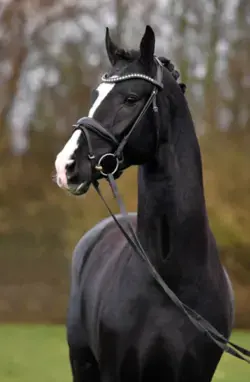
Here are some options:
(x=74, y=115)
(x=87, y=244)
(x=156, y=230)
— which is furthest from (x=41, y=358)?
(x=156, y=230)

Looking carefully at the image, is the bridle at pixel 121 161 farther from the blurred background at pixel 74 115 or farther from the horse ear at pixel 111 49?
the blurred background at pixel 74 115

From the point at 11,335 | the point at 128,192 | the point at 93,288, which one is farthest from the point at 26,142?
the point at 93,288

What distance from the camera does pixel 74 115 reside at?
33.6 ft

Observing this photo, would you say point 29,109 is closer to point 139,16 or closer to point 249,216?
point 139,16

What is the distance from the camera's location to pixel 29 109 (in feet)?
34.3

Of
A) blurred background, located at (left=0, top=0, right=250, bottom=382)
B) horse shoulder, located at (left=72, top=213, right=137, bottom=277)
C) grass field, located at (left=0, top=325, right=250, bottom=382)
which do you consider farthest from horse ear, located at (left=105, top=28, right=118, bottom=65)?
blurred background, located at (left=0, top=0, right=250, bottom=382)

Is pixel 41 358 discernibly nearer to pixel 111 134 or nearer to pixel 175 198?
pixel 175 198

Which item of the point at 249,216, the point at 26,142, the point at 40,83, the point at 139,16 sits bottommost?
the point at 249,216

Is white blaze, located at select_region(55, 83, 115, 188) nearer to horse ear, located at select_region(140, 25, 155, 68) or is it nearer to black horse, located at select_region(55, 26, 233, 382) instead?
black horse, located at select_region(55, 26, 233, 382)

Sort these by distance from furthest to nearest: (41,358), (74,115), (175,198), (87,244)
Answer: (74,115), (41,358), (87,244), (175,198)

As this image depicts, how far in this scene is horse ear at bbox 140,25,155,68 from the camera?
8.11 feet

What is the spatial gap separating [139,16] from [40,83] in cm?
188

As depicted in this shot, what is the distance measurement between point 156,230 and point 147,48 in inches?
28.3

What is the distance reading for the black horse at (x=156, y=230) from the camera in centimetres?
247
